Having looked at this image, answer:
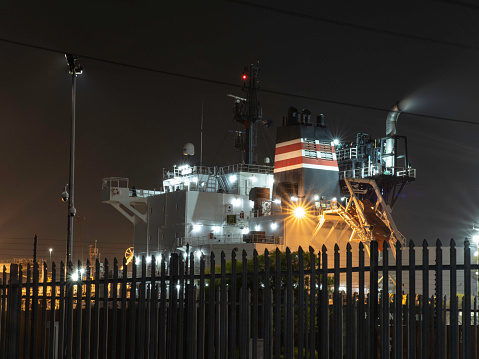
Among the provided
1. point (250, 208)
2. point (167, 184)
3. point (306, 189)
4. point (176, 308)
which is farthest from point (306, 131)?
point (176, 308)

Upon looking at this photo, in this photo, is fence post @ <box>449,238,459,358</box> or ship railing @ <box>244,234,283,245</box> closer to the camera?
fence post @ <box>449,238,459,358</box>

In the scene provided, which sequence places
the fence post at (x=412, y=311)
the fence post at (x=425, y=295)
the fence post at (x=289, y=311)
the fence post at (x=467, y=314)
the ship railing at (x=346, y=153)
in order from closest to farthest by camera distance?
the fence post at (x=467, y=314)
the fence post at (x=425, y=295)
the fence post at (x=412, y=311)
the fence post at (x=289, y=311)
the ship railing at (x=346, y=153)

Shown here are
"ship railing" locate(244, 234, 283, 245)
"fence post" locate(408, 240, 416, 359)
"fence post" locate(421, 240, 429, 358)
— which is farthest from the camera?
"ship railing" locate(244, 234, 283, 245)

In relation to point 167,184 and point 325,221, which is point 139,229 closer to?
point 167,184

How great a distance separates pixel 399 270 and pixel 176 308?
3.11 m

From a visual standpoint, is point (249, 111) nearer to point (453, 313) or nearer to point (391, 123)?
point (391, 123)

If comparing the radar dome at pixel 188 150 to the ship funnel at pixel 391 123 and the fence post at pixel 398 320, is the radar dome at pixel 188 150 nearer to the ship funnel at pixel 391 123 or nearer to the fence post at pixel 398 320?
the ship funnel at pixel 391 123

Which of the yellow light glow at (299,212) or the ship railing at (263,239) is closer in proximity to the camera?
the ship railing at (263,239)

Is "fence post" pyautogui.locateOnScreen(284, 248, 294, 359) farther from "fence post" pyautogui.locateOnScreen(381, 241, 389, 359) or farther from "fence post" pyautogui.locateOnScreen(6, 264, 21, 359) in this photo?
"fence post" pyautogui.locateOnScreen(6, 264, 21, 359)

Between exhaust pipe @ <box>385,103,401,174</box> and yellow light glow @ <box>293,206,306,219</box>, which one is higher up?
exhaust pipe @ <box>385,103,401,174</box>

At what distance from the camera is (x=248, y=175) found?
5403cm

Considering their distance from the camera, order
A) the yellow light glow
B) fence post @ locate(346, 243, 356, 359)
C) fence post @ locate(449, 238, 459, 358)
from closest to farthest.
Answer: fence post @ locate(449, 238, 459, 358) < fence post @ locate(346, 243, 356, 359) < the yellow light glow

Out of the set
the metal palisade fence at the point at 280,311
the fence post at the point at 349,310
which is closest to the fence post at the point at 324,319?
the metal palisade fence at the point at 280,311

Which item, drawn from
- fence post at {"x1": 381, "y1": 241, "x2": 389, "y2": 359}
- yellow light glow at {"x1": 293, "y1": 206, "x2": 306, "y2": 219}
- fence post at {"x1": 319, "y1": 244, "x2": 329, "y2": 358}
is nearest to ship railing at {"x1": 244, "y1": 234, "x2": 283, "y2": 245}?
yellow light glow at {"x1": 293, "y1": 206, "x2": 306, "y2": 219}
